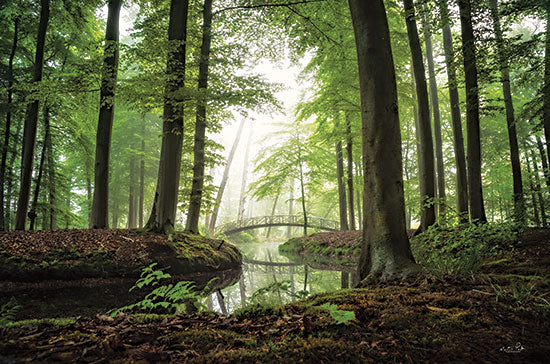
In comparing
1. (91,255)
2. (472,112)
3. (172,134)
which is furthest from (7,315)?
(472,112)

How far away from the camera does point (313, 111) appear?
9836 mm

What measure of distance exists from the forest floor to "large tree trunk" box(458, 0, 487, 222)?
370 cm

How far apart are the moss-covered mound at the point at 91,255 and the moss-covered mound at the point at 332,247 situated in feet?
16.1

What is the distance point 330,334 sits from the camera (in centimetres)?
141

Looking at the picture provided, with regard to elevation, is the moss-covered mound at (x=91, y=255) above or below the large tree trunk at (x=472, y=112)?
below

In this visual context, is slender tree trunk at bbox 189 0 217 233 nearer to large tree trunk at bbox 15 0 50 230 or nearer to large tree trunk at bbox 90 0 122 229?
large tree trunk at bbox 90 0 122 229

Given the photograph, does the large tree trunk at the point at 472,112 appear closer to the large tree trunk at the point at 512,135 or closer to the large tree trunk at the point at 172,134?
the large tree trunk at the point at 512,135

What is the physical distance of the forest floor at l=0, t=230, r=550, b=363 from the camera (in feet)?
3.86

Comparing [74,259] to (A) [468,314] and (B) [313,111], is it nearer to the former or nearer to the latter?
(A) [468,314]

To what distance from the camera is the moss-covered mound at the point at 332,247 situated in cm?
946

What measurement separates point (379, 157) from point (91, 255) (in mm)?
5691
